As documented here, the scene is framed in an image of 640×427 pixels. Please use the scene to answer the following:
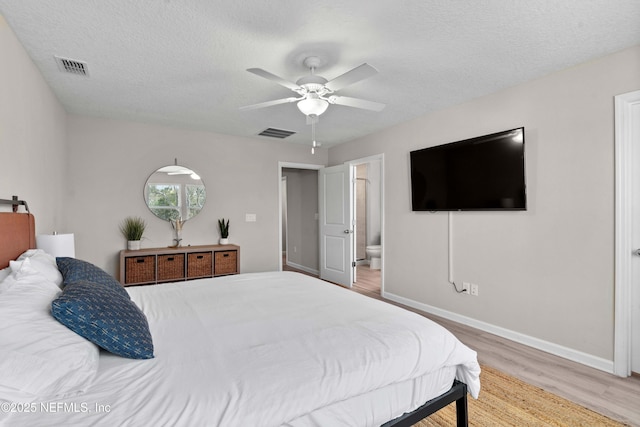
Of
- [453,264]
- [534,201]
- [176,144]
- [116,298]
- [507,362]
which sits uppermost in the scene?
[176,144]

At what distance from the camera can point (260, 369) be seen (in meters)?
1.21

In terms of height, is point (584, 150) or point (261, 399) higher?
point (584, 150)

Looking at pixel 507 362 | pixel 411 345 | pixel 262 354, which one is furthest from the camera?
pixel 507 362

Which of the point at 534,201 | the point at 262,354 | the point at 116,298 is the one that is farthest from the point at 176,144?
the point at 534,201

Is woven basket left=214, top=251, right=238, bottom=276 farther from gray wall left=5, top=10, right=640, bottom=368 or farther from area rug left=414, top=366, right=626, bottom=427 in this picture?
area rug left=414, top=366, right=626, bottom=427

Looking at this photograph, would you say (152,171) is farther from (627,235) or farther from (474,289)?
(627,235)

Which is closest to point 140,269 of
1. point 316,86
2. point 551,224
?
point 316,86

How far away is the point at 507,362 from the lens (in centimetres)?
264

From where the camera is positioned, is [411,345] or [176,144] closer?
[411,345]

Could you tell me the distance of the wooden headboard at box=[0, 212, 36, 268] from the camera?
174cm

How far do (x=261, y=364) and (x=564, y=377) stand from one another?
245 cm

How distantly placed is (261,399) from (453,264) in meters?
3.07

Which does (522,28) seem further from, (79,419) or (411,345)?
(79,419)

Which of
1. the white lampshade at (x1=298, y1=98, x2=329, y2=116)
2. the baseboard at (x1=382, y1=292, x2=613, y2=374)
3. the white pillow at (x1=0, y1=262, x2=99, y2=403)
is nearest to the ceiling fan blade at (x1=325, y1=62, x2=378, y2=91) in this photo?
the white lampshade at (x1=298, y1=98, x2=329, y2=116)
